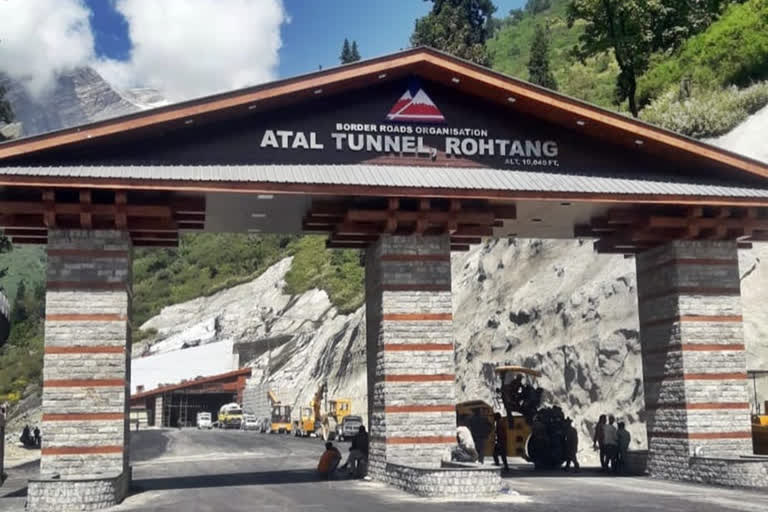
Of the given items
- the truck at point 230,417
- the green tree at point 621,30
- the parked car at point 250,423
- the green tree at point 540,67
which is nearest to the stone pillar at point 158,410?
the truck at point 230,417

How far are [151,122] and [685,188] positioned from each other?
13.2 meters

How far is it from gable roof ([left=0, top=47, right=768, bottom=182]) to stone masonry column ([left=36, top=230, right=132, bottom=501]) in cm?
245

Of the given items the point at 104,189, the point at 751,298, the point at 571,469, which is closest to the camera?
the point at 104,189

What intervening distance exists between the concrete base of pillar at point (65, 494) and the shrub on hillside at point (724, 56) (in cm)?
3941

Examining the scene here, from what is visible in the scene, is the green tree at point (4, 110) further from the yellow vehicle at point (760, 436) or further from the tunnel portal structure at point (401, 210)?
the yellow vehicle at point (760, 436)

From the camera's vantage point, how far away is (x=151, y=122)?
68.3 feet

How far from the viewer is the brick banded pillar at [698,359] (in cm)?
2308

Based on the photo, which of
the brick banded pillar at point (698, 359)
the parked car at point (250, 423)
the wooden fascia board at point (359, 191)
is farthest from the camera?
the parked car at point (250, 423)

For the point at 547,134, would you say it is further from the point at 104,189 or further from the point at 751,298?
the point at 751,298

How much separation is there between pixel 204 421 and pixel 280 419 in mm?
18060

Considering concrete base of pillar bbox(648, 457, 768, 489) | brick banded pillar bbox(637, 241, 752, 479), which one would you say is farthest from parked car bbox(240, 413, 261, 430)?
concrete base of pillar bbox(648, 457, 768, 489)

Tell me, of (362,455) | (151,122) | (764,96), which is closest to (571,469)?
(362,455)

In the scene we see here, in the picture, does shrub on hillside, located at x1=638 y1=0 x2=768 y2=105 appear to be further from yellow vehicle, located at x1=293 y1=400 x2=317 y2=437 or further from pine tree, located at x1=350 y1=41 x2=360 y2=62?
pine tree, located at x1=350 y1=41 x2=360 y2=62

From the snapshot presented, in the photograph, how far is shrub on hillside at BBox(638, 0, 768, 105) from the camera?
4638cm
